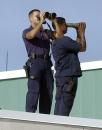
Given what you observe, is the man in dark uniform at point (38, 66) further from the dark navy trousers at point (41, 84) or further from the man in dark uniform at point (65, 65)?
the man in dark uniform at point (65, 65)

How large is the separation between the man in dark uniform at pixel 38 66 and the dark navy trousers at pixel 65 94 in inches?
12.6

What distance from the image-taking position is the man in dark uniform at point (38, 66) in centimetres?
911

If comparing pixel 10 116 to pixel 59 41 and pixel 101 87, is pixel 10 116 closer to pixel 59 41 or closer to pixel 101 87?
pixel 59 41

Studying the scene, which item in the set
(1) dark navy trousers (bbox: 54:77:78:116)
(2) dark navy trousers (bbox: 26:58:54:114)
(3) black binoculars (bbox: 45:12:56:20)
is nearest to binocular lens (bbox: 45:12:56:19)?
(3) black binoculars (bbox: 45:12:56:20)

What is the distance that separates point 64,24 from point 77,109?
420 cm

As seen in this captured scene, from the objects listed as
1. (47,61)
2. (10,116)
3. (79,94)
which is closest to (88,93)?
(79,94)

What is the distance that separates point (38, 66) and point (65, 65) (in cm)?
43

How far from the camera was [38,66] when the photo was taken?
921 cm

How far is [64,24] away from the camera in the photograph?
912 centimetres

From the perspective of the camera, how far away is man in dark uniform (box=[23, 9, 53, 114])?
359 inches

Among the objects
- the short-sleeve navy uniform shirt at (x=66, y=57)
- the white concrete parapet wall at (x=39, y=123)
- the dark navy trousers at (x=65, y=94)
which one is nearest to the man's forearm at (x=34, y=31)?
the short-sleeve navy uniform shirt at (x=66, y=57)

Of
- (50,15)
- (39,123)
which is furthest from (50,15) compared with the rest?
(39,123)

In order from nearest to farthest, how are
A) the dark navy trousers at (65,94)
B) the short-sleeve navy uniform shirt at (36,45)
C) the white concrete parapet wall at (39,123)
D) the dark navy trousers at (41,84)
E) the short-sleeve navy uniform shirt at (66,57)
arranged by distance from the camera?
the white concrete parapet wall at (39,123) → the dark navy trousers at (65,94) → the short-sleeve navy uniform shirt at (66,57) → the dark navy trousers at (41,84) → the short-sleeve navy uniform shirt at (36,45)

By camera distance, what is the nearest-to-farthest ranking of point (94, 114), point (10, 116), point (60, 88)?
point (10, 116)
point (60, 88)
point (94, 114)
